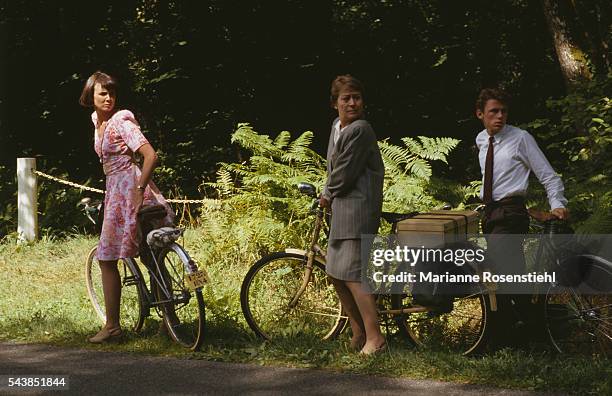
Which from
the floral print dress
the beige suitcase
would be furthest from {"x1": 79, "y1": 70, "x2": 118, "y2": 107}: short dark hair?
the beige suitcase

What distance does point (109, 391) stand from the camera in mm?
5887

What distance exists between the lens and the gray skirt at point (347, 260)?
6.45 metres

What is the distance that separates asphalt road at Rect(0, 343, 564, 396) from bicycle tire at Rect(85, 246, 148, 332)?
0.57 metres

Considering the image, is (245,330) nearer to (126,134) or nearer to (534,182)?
(126,134)

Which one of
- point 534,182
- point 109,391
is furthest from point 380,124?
point 109,391

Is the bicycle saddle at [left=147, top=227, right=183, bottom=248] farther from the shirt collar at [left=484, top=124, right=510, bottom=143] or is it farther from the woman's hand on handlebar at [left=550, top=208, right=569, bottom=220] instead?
the woman's hand on handlebar at [left=550, top=208, right=569, bottom=220]

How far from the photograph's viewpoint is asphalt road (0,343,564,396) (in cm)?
579

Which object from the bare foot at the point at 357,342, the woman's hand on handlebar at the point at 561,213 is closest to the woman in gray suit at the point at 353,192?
the bare foot at the point at 357,342

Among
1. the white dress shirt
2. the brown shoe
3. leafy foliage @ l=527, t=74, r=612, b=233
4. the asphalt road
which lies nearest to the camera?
Result: the asphalt road

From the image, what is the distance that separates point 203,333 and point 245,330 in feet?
2.14

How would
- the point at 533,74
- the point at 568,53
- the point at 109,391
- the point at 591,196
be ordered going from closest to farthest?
the point at 109,391
the point at 591,196
the point at 568,53
the point at 533,74

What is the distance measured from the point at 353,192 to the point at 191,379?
1676mm

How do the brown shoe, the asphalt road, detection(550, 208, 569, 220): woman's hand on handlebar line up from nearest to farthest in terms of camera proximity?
the asphalt road < detection(550, 208, 569, 220): woman's hand on handlebar < the brown shoe

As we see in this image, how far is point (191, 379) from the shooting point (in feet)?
20.1
